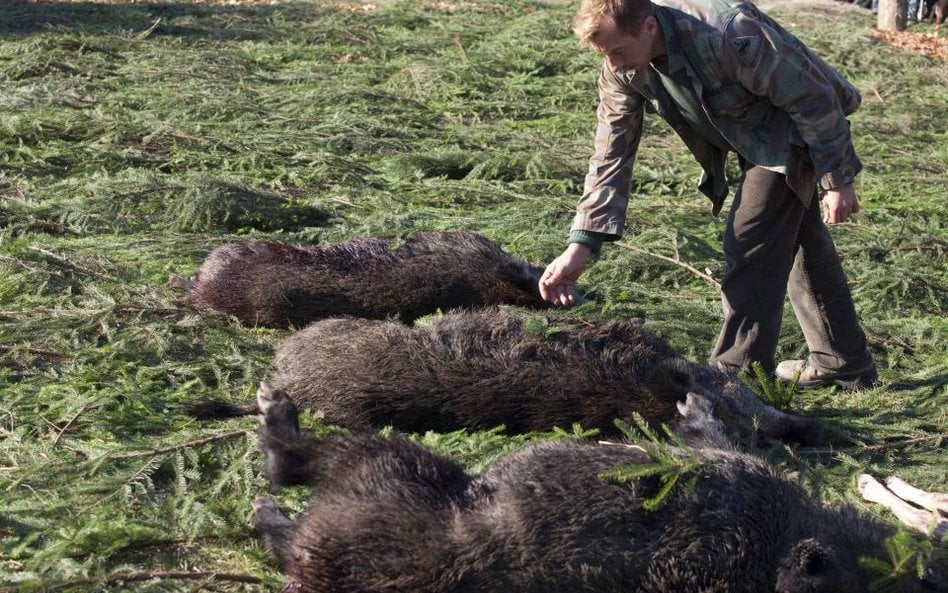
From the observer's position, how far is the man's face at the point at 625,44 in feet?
15.2

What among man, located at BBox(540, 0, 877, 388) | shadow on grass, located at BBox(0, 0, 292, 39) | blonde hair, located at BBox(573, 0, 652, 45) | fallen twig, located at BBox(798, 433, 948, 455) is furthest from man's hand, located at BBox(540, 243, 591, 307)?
shadow on grass, located at BBox(0, 0, 292, 39)

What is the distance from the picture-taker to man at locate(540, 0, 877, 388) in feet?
15.8

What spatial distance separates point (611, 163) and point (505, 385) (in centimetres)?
123

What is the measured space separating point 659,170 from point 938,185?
2.22 meters

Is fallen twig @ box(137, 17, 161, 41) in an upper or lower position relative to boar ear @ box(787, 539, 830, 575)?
lower

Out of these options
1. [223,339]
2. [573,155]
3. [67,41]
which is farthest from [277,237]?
[67,41]

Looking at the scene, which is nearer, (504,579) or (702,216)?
(504,579)

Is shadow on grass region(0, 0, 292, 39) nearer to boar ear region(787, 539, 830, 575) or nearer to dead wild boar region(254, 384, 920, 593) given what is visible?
dead wild boar region(254, 384, 920, 593)

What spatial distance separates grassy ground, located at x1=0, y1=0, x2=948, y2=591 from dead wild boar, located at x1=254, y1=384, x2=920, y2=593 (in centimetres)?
46

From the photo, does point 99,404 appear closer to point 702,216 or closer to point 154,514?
point 154,514

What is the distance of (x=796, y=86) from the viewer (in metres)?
4.80

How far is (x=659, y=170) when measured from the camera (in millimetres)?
9164

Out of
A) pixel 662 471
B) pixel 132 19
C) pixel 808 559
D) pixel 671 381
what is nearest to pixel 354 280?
pixel 671 381

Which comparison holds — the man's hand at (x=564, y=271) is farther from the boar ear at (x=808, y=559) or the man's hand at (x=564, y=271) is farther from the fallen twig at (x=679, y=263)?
the boar ear at (x=808, y=559)
